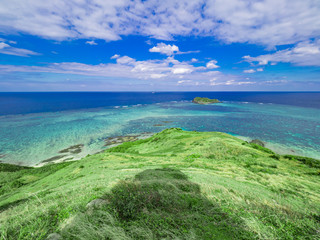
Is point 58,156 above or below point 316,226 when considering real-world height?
below

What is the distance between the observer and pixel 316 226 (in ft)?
23.4

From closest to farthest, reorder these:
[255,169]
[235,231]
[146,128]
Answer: [235,231] < [255,169] < [146,128]

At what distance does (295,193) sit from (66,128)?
261ft

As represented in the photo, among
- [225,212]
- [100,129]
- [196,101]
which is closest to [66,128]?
[100,129]

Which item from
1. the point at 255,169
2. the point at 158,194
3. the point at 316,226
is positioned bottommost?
the point at 255,169

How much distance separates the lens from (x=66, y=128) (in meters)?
66.8

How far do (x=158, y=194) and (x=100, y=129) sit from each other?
66.5 m

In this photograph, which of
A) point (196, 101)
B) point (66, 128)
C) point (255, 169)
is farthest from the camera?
point (196, 101)

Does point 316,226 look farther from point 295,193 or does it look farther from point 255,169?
point 255,169

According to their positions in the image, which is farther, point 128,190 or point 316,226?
point 128,190

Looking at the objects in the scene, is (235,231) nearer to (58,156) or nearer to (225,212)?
(225,212)

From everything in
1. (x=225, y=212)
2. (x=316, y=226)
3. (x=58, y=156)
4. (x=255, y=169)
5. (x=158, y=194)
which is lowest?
(x=58, y=156)

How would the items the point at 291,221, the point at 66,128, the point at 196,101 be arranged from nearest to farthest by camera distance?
the point at 291,221 → the point at 66,128 → the point at 196,101

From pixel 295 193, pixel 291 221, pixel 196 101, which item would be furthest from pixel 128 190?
pixel 196 101
